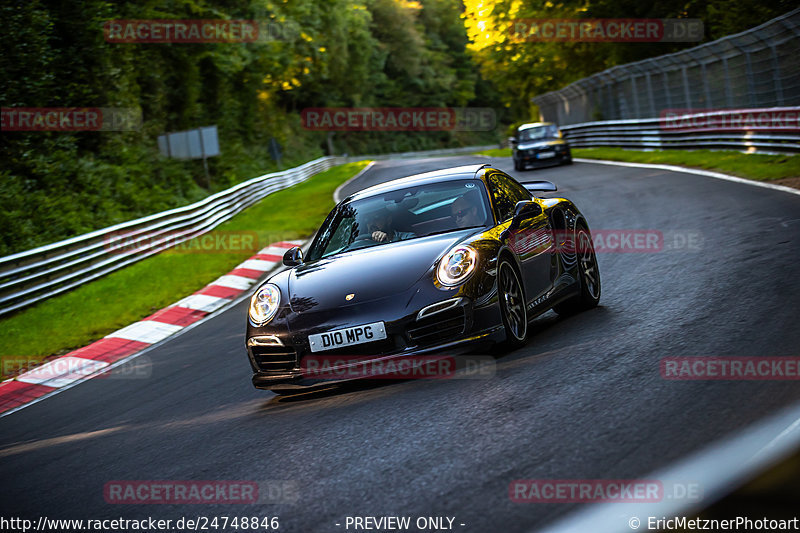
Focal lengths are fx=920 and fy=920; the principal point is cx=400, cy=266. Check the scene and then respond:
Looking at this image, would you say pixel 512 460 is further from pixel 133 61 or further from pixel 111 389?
pixel 133 61

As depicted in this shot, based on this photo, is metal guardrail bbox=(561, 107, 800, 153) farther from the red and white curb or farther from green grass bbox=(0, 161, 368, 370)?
the red and white curb

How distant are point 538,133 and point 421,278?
80.2 ft

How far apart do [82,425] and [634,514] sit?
5.47 meters

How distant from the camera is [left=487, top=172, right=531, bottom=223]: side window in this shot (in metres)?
7.05

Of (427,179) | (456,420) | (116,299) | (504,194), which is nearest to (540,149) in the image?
(116,299)

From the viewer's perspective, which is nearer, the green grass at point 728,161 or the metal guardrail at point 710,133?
the green grass at point 728,161

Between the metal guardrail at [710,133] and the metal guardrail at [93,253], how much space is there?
12799mm

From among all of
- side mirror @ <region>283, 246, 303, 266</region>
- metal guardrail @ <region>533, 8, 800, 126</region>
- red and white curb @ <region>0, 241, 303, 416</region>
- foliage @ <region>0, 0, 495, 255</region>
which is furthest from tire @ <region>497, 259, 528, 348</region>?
metal guardrail @ <region>533, 8, 800, 126</region>

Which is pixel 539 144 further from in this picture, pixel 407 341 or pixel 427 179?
pixel 407 341

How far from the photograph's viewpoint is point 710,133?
922 inches

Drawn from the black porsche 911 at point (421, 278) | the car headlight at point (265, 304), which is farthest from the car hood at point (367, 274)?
the car headlight at point (265, 304)

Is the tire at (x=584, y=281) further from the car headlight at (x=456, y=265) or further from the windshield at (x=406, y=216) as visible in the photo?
the car headlight at (x=456, y=265)

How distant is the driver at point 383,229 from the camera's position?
6.88 m

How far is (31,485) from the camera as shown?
529 centimetres
